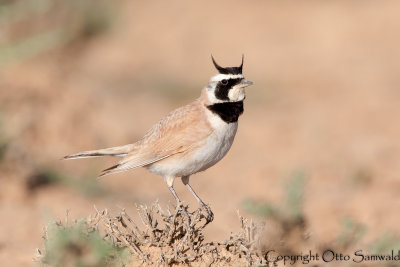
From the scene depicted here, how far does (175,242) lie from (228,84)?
4.65 feet

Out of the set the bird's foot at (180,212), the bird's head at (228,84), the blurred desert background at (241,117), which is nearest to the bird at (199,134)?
the bird's head at (228,84)

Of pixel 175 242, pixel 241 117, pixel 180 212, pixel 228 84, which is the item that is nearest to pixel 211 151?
pixel 228 84

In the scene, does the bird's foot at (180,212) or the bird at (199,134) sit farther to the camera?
the bird at (199,134)

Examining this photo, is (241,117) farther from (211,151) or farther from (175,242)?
(175,242)

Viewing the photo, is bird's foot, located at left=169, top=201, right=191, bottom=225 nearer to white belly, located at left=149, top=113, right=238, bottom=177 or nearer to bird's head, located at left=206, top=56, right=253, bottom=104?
white belly, located at left=149, top=113, right=238, bottom=177

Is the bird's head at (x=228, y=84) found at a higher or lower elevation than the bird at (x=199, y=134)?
higher

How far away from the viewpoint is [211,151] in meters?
5.56

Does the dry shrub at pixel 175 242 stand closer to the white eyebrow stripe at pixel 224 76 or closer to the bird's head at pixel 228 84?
the bird's head at pixel 228 84

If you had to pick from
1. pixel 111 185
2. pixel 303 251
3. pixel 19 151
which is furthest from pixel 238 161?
pixel 303 251

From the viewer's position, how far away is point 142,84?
17391 mm

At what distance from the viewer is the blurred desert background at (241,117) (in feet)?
27.7

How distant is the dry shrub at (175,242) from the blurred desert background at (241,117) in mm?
1198

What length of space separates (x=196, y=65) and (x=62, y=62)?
7453mm

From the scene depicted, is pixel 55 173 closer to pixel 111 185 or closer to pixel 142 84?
pixel 111 185
